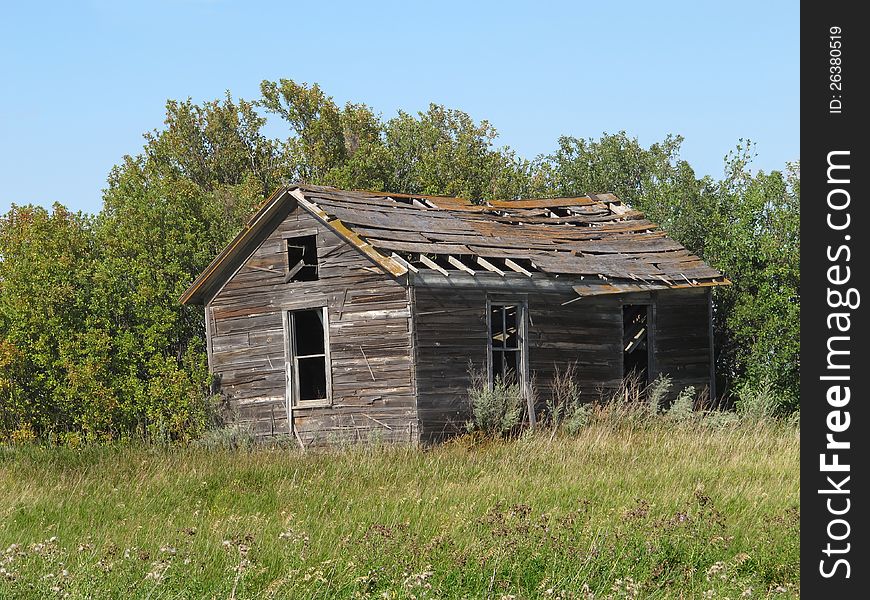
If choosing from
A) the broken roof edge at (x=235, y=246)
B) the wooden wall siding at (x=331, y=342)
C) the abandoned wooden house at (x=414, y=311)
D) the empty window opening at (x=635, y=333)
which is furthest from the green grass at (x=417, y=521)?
the empty window opening at (x=635, y=333)

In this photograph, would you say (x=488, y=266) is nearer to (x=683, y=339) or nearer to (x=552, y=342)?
(x=552, y=342)

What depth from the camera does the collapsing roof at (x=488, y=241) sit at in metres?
16.2

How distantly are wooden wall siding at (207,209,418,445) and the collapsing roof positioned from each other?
0.34 m

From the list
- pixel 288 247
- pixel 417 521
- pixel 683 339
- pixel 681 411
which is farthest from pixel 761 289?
pixel 417 521

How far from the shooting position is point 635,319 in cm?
1961

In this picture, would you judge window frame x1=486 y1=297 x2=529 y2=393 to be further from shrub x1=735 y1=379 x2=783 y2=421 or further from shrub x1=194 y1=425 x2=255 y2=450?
shrub x1=194 y1=425 x2=255 y2=450

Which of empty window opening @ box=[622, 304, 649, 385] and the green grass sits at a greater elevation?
empty window opening @ box=[622, 304, 649, 385]

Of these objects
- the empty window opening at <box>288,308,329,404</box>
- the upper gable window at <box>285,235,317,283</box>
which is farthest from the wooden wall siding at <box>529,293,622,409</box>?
the empty window opening at <box>288,308,329,404</box>

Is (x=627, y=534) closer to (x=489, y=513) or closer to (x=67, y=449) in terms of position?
(x=489, y=513)

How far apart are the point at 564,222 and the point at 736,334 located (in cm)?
384

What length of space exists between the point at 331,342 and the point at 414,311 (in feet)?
5.38

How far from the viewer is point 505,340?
16.8 m

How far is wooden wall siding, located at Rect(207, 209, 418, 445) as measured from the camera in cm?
1555
